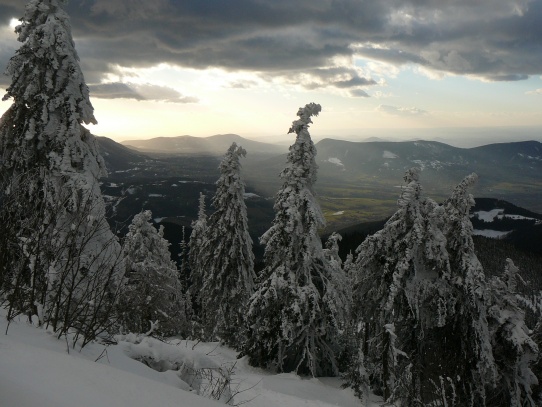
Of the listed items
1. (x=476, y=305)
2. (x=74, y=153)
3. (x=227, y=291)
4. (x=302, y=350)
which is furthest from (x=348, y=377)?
(x=74, y=153)

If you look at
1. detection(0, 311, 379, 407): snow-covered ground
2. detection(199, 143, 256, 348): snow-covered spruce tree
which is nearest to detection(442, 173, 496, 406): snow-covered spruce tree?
detection(199, 143, 256, 348): snow-covered spruce tree

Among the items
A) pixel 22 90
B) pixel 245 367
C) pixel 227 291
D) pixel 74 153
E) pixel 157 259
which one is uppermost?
pixel 22 90

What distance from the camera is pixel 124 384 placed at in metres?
3.67

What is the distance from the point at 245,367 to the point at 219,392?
12.6 m

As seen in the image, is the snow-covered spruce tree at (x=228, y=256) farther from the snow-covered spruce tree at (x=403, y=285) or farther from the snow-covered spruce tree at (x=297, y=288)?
the snow-covered spruce tree at (x=403, y=285)

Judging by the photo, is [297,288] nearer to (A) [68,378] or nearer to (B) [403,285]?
(B) [403,285]

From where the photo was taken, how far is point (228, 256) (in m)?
23.5

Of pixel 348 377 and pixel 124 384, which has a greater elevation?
pixel 124 384

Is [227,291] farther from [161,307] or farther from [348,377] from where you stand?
[348,377]

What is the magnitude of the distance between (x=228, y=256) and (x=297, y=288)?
841cm

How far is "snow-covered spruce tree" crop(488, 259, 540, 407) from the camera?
16031mm

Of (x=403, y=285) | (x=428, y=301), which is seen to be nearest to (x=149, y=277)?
(x=403, y=285)

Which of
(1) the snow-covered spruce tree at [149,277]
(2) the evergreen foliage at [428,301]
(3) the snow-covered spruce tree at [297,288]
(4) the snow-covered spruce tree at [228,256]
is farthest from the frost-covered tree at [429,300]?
(1) the snow-covered spruce tree at [149,277]

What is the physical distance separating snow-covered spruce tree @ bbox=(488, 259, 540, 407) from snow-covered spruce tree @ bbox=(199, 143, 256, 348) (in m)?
13.7
